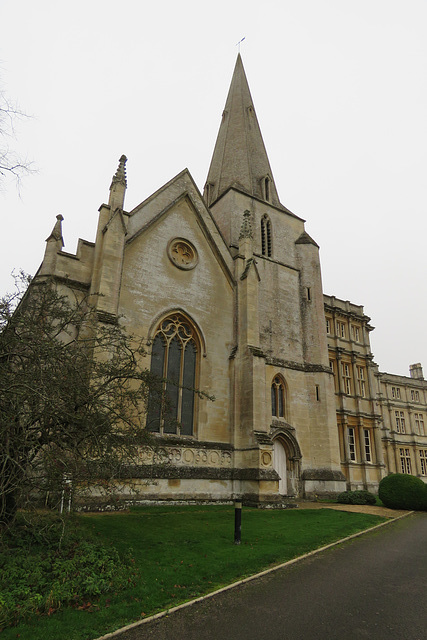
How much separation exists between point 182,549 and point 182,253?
14284 mm

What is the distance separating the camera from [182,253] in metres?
20.1

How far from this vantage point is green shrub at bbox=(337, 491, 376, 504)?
20.0 m

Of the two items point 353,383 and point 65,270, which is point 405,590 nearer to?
point 65,270

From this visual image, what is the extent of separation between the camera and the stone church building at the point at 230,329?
55.3 ft

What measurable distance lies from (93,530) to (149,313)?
970 cm

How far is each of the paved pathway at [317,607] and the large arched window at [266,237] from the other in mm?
19834

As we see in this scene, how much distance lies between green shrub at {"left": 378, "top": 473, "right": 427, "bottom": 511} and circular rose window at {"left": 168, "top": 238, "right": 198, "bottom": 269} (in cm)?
1432

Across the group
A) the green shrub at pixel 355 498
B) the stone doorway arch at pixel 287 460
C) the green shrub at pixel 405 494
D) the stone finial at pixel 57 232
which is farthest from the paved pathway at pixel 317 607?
the stone finial at pixel 57 232

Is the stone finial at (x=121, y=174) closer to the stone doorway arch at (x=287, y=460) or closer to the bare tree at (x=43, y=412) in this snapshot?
the bare tree at (x=43, y=412)

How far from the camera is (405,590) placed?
6.50 m

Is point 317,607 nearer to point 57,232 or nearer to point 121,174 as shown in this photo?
point 57,232

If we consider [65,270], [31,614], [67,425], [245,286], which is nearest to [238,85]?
[245,286]

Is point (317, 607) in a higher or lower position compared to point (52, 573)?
lower

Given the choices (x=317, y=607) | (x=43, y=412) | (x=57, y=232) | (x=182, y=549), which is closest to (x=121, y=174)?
(x=57, y=232)
